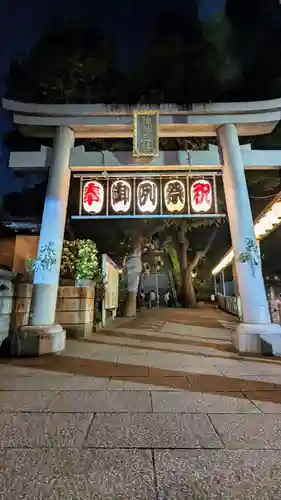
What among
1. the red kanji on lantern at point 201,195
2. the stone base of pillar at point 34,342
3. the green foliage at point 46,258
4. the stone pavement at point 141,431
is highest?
the red kanji on lantern at point 201,195

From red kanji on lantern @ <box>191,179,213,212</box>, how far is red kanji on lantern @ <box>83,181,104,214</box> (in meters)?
2.58

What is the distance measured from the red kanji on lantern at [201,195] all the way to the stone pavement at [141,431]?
4037 mm

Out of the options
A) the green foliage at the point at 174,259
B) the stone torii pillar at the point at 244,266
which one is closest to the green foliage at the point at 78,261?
the stone torii pillar at the point at 244,266

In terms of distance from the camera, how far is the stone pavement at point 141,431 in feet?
6.10

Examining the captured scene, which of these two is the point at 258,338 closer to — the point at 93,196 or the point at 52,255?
the point at 52,255

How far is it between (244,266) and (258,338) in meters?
1.75

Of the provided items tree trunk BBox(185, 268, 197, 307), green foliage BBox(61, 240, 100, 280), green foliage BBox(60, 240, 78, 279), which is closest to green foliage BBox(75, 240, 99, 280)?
green foliage BBox(61, 240, 100, 280)

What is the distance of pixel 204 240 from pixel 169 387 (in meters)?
24.1

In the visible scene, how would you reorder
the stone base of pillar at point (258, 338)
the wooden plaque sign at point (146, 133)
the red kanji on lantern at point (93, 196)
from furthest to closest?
the red kanji on lantern at point (93, 196) → the wooden plaque sign at point (146, 133) → the stone base of pillar at point (258, 338)

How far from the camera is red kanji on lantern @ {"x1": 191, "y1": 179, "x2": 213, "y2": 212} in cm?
761

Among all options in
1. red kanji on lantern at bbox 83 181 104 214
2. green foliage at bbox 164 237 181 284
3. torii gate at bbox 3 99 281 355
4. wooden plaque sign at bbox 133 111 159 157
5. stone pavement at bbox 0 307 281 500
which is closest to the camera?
stone pavement at bbox 0 307 281 500

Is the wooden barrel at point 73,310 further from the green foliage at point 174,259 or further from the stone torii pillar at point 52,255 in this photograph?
the green foliage at point 174,259

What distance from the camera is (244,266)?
6984 mm

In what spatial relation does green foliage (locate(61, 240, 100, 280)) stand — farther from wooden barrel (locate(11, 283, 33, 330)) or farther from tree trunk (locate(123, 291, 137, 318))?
tree trunk (locate(123, 291, 137, 318))
